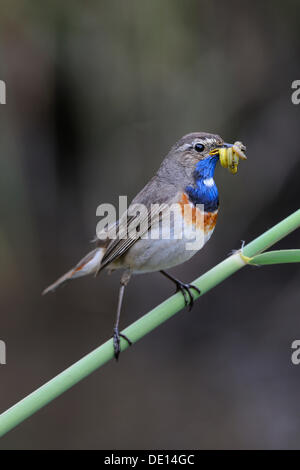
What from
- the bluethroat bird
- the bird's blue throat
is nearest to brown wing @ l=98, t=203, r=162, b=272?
the bluethroat bird

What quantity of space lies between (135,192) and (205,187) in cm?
183

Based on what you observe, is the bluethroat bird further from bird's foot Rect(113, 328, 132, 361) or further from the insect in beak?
the insect in beak

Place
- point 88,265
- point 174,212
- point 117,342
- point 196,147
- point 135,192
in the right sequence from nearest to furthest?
point 117,342
point 196,147
point 174,212
point 88,265
point 135,192

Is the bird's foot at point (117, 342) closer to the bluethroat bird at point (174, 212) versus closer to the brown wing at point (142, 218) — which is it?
the bluethroat bird at point (174, 212)

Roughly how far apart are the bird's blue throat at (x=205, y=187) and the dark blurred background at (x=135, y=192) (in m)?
1.59

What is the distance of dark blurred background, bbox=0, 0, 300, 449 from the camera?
3.33 meters

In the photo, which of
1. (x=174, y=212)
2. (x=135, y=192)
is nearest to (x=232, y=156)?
(x=174, y=212)

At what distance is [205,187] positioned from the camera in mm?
1780

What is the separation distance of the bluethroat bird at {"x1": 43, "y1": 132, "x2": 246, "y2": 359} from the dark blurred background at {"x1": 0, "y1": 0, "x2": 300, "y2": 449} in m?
1.50

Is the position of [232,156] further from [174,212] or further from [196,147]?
[174,212]

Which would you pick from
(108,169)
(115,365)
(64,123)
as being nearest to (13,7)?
(64,123)

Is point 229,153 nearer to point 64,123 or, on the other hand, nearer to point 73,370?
point 73,370

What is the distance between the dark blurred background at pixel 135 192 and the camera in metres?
3.33

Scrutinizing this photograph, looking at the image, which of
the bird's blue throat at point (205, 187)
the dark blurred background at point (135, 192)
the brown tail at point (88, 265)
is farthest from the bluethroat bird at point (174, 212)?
the dark blurred background at point (135, 192)
